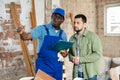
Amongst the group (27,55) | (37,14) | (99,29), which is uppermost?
(37,14)

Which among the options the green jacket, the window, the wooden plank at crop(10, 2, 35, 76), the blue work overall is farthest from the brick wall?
the blue work overall

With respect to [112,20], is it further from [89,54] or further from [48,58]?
[48,58]

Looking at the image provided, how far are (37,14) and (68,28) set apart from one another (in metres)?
1.00

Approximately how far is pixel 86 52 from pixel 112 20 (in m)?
3.07

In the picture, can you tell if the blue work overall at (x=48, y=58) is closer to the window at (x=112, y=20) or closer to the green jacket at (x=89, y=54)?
the green jacket at (x=89, y=54)

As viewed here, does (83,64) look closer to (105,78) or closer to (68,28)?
(105,78)

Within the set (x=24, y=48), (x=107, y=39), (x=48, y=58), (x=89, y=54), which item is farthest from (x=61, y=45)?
(x=107, y=39)

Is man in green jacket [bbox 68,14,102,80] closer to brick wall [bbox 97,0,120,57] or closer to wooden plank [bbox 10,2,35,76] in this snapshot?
wooden plank [bbox 10,2,35,76]

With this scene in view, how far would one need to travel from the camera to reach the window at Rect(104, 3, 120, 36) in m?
5.22

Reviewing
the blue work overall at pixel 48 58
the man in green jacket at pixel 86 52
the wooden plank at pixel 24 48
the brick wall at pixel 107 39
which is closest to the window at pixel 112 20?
the brick wall at pixel 107 39

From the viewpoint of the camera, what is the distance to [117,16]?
5.25 meters

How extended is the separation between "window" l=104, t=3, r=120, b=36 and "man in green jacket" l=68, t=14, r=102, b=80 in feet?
9.37

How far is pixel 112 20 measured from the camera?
17.5 ft

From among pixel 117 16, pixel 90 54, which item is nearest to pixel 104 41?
pixel 117 16
